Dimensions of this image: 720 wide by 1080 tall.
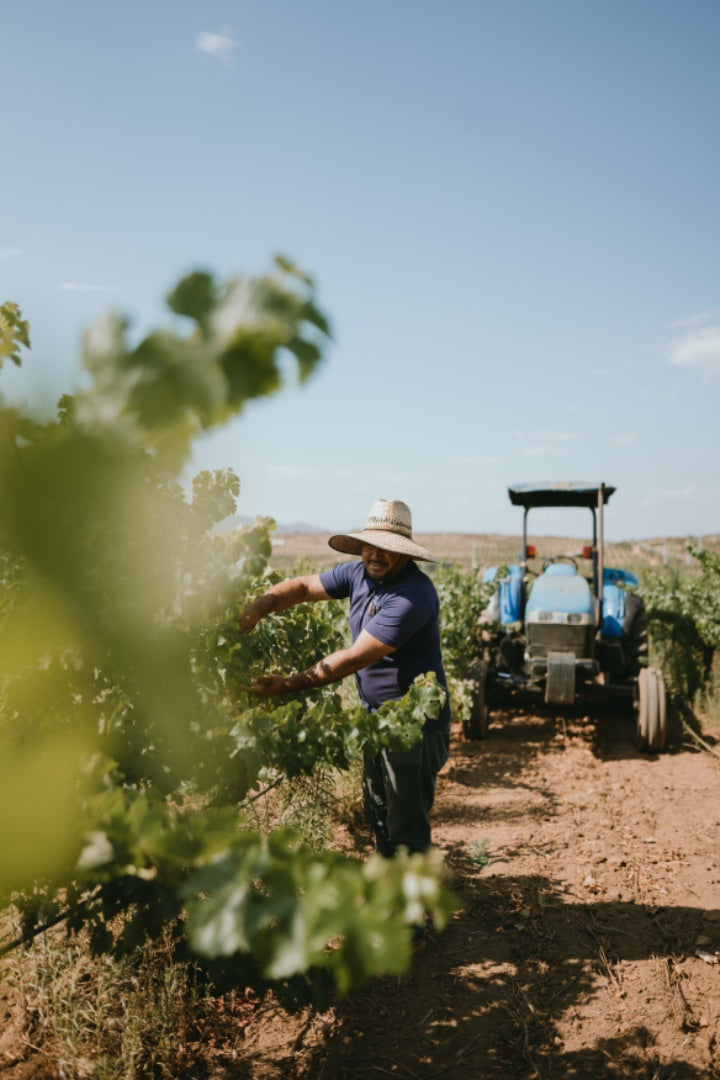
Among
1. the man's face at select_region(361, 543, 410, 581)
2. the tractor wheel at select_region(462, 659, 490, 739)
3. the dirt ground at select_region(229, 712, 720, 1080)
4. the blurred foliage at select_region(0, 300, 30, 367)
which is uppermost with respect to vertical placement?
the blurred foliage at select_region(0, 300, 30, 367)

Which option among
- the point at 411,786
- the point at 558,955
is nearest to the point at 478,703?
the point at 558,955

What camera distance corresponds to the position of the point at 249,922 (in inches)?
36.3

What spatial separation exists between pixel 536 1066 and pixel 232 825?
190 cm

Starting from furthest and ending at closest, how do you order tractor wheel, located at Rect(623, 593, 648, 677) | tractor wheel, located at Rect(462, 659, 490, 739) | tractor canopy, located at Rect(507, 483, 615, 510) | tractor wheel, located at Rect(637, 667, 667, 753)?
1. tractor canopy, located at Rect(507, 483, 615, 510)
2. tractor wheel, located at Rect(623, 593, 648, 677)
3. tractor wheel, located at Rect(462, 659, 490, 739)
4. tractor wheel, located at Rect(637, 667, 667, 753)

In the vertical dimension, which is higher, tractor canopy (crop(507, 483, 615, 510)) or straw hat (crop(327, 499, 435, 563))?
tractor canopy (crop(507, 483, 615, 510))

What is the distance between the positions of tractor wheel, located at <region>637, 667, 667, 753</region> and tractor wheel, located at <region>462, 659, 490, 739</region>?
4.16 ft

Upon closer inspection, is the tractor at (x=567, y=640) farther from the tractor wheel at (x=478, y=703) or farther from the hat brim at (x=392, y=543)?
the hat brim at (x=392, y=543)

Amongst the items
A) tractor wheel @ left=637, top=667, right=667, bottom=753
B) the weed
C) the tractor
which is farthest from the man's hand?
tractor wheel @ left=637, top=667, right=667, bottom=753

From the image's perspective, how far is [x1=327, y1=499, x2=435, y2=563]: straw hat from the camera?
2859 millimetres

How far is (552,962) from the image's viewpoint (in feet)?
9.80

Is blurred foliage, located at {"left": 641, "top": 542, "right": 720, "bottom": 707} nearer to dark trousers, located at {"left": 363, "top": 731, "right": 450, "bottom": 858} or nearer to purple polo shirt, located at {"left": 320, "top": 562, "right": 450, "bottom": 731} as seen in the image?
dark trousers, located at {"left": 363, "top": 731, "right": 450, "bottom": 858}

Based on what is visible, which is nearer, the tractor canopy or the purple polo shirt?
the purple polo shirt

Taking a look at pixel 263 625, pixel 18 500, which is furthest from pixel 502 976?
pixel 18 500

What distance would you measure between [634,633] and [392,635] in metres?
4.47
